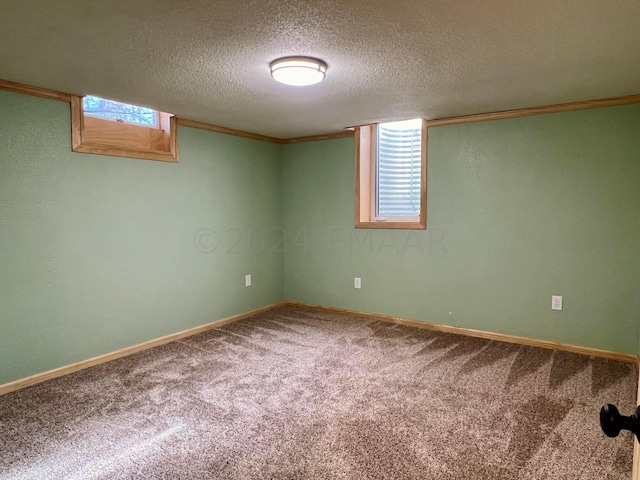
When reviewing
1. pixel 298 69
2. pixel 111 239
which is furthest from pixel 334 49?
pixel 111 239

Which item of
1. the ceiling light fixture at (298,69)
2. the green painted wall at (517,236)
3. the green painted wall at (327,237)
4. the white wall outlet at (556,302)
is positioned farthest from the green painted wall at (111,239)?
the white wall outlet at (556,302)

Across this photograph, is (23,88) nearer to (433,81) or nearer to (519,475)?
(433,81)

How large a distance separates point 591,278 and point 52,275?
4.00 metres

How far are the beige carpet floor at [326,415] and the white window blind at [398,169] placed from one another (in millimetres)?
1473

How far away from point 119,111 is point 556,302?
3.88 meters

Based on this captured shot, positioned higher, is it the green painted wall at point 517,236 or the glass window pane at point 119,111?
the glass window pane at point 119,111

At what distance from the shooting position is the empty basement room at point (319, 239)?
1863 millimetres

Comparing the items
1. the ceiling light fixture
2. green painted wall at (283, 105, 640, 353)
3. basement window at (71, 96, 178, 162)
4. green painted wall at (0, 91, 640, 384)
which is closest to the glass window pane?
basement window at (71, 96, 178, 162)

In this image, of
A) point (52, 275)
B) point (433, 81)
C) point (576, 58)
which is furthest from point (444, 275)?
point (52, 275)

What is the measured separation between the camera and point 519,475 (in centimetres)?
175

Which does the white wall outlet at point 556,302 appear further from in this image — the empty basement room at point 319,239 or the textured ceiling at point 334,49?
the textured ceiling at point 334,49

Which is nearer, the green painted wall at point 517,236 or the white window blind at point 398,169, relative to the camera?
the green painted wall at point 517,236

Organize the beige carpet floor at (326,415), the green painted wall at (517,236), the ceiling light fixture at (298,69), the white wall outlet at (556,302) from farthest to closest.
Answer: the white wall outlet at (556,302) → the green painted wall at (517,236) → the ceiling light fixture at (298,69) → the beige carpet floor at (326,415)

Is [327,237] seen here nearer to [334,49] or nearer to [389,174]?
[389,174]
